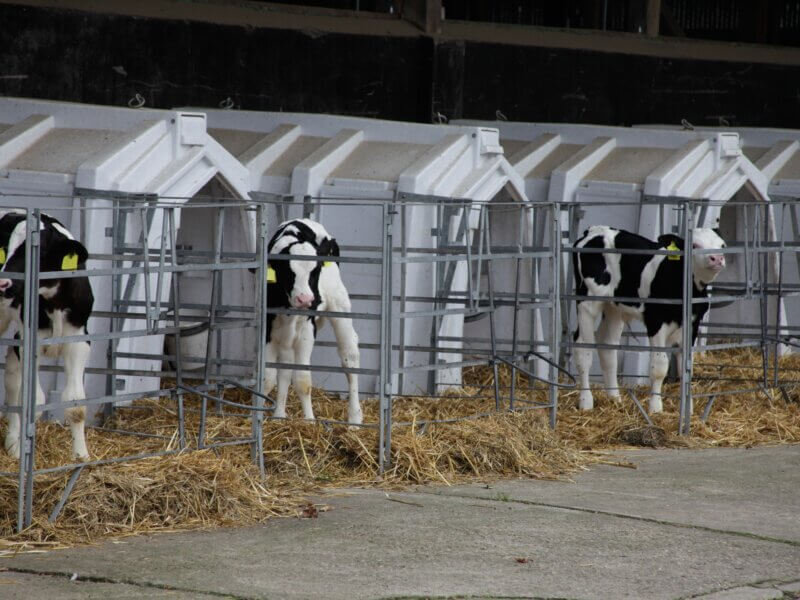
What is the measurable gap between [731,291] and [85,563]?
7470mm

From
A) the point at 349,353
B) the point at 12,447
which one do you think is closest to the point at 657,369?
the point at 349,353

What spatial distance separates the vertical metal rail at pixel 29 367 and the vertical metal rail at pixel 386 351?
2337mm

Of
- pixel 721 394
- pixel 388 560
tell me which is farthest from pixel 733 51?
pixel 388 560

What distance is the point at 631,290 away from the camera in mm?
11781

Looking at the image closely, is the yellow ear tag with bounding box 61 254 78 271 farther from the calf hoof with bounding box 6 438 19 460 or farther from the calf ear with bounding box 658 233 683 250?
the calf ear with bounding box 658 233 683 250

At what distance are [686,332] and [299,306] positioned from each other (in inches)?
111

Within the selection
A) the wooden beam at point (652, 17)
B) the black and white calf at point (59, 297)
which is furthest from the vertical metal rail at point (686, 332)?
the wooden beam at point (652, 17)

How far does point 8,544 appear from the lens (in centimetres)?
680

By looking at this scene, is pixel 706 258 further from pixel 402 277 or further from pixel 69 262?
pixel 69 262

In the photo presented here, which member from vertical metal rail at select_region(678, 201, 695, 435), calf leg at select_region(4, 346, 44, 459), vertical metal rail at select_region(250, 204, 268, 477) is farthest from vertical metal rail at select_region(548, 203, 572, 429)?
calf leg at select_region(4, 346, 44, 459)

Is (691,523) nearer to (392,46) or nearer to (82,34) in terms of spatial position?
(82,34)

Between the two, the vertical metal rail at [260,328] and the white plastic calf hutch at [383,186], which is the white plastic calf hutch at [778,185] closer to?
the white plastic calf hutch at [383,186]

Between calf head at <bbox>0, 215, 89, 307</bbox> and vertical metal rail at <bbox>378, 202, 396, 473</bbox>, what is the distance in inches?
67.1

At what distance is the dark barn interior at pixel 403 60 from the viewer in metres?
13.5
